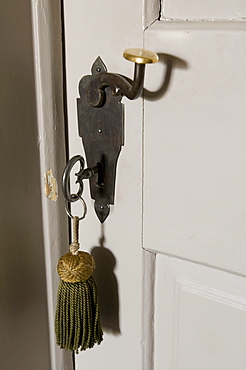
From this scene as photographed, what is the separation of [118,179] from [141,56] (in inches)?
6.4

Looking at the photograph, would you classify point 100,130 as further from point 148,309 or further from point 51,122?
point 148,309

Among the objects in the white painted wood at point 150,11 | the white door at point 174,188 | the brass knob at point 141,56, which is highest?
the white painted wood at point 150,11

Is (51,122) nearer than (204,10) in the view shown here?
No

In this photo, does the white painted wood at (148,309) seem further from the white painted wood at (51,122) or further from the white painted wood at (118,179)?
the white painted wood at (51,122)

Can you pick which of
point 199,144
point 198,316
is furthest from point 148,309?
point 199,144

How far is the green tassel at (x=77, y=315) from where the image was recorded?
590mm

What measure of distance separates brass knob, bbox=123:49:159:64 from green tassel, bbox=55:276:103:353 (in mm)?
264

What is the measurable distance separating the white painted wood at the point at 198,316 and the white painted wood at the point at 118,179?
0.10 ft

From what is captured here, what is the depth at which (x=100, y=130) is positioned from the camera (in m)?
0.57

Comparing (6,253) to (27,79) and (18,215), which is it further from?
(27,79)

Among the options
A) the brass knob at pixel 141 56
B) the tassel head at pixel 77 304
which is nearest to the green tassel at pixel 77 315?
the tassel head at pixel 77 304

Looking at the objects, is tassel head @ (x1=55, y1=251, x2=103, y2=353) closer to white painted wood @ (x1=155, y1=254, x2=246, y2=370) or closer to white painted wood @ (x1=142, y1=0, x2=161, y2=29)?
white painted wood @ (x1=155, y1=254, x2=246, y2=370)

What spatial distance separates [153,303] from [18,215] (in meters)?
0.19

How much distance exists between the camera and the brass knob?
457 mm
